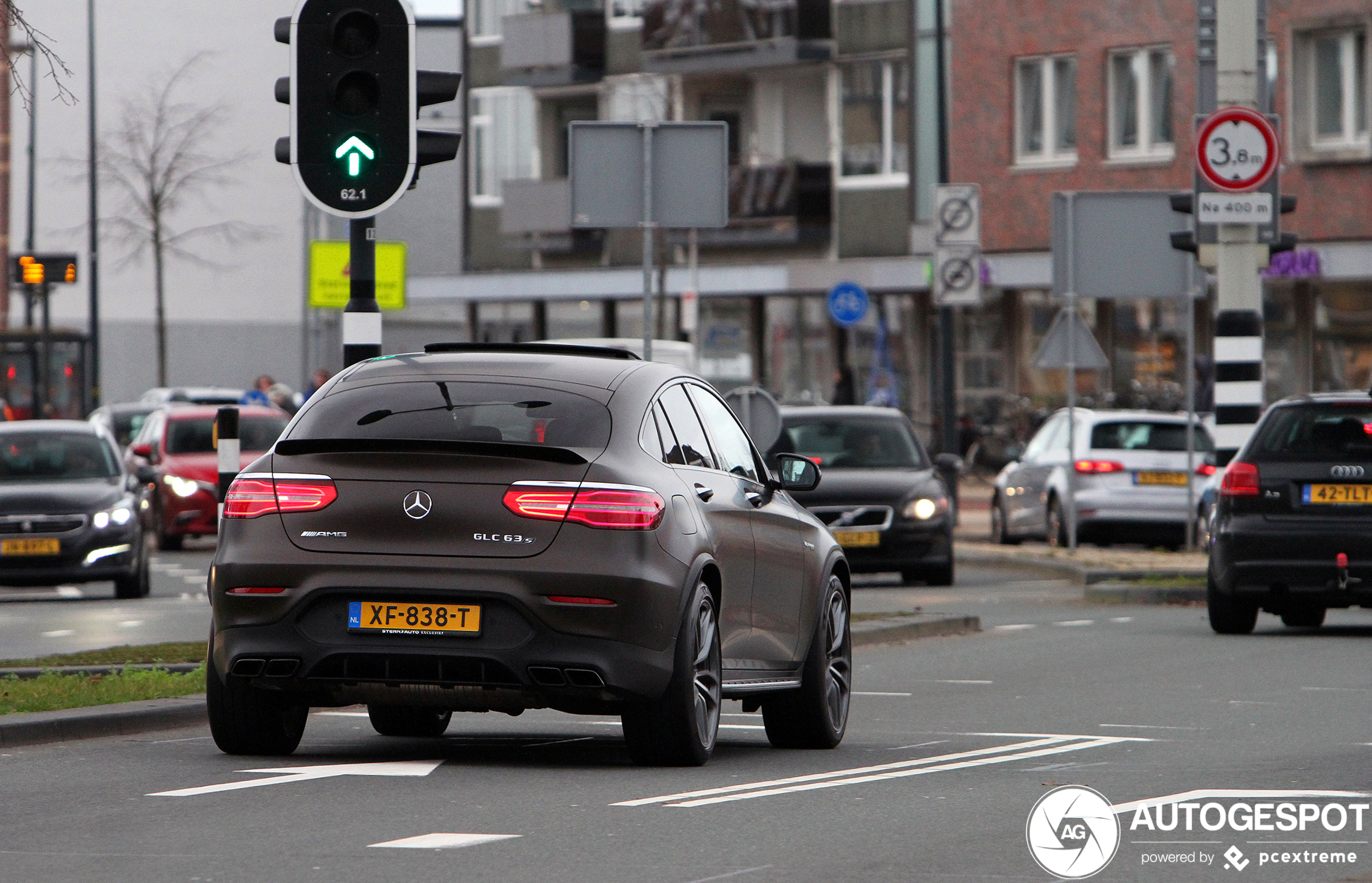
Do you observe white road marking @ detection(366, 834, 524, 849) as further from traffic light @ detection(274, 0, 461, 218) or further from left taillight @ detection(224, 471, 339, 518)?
traffic light @ detection(274, 0, 461, 218)

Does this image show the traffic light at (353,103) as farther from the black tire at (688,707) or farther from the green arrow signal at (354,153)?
the black tire at (688,707)

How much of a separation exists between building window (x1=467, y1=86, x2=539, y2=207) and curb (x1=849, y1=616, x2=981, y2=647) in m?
35.7

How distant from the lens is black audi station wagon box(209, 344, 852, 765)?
9.13 meters

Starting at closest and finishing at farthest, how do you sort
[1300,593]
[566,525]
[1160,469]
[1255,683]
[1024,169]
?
[566,525] < [1255,683] < [1300,593] < [1160,469] < [1024,169]

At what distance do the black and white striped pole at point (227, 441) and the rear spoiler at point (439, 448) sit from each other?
4.65m

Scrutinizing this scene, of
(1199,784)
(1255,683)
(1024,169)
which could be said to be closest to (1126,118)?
(1024,169)

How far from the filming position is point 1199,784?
363 inches

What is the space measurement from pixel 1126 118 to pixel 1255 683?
30.1 meters

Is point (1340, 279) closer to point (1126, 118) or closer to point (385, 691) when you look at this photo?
point (1126, 118)

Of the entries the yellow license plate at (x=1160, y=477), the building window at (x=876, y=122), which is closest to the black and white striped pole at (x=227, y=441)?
the yellow license plate at (x=1160, y=477)

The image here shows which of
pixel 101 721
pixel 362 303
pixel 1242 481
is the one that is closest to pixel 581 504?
pixel 101 721

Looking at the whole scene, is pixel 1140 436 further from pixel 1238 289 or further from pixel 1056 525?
pixel 1238 289

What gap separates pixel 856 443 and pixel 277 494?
1469cm

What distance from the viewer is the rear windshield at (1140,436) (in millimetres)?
27062
